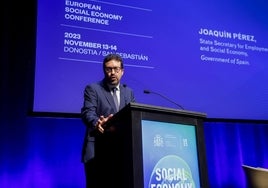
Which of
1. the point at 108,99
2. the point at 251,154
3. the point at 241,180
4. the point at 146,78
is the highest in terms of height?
the point at 146,78

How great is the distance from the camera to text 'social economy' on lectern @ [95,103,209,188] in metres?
1.32

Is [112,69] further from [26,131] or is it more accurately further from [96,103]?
[26,131]

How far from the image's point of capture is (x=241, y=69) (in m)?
3.58

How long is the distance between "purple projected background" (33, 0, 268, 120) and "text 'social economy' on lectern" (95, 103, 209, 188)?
57.8 inches

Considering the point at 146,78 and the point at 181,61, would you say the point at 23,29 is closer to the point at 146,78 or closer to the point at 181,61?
the point at 146,78

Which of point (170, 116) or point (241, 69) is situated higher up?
point (241, 69)

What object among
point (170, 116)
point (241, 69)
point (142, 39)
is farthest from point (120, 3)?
point (170, 116)

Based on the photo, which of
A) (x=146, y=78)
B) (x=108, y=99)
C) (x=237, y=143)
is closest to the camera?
(x=108, y=99)

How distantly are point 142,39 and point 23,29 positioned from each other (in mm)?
1066

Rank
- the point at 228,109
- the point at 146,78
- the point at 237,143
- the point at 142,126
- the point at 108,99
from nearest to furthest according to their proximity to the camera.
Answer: the point at 142,126 → the point at 108,99 → the point at 146,78 → the point at 228,109 → the point at 237,143

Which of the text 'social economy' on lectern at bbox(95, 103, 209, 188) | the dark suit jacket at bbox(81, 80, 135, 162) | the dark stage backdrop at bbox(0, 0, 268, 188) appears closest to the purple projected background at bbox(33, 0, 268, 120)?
the dark stage backdrop at bbox(0, 0, 268, 188)

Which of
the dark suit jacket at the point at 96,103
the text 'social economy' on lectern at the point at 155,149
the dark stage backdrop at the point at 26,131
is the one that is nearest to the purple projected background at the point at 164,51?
the dark stage backdrop at the point at 26,131

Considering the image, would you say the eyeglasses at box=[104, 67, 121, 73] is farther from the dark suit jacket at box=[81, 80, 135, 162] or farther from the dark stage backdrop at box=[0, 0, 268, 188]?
the dark stage backdrop at box=[0, 0, 268, 188]

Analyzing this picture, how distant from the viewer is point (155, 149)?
4.48ft
